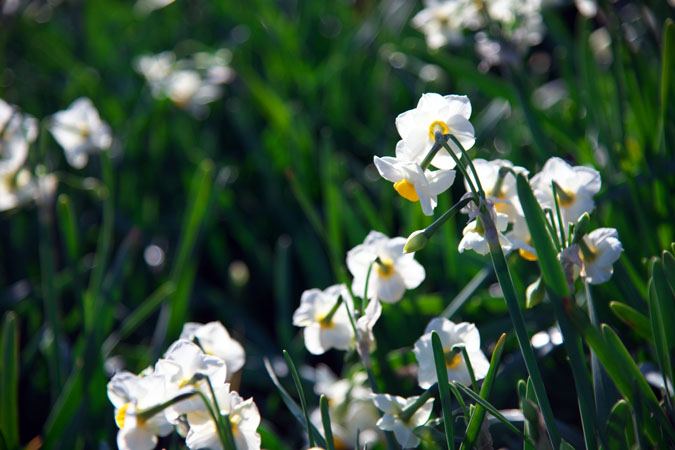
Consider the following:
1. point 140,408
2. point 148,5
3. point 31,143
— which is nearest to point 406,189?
point 140,408

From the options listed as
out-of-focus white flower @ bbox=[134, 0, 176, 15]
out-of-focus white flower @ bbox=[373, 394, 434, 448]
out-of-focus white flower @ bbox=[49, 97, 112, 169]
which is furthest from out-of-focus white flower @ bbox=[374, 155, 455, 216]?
out-of-focus white flower @ bbox=[134, 0, 176, 15]

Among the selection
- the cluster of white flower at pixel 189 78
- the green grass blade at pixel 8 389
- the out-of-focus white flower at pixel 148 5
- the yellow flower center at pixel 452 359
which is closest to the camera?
the yellow flower center at pixel 452 359

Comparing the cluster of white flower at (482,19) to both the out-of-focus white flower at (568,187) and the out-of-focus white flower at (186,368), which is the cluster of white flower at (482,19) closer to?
the out-of-focus white flower at (568,187)

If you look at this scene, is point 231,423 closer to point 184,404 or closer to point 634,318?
point 184,404

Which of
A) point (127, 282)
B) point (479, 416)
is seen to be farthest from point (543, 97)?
point (479, 416)

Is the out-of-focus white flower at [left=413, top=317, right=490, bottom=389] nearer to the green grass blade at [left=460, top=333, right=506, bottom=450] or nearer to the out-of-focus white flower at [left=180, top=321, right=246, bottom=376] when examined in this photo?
the green grass blade at [left=460, top=333, right=506, bottom=450]

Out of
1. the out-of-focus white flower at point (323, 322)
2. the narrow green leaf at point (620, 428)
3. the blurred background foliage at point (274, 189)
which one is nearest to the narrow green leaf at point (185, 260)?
the blurred background foliage at point (274, 189)
